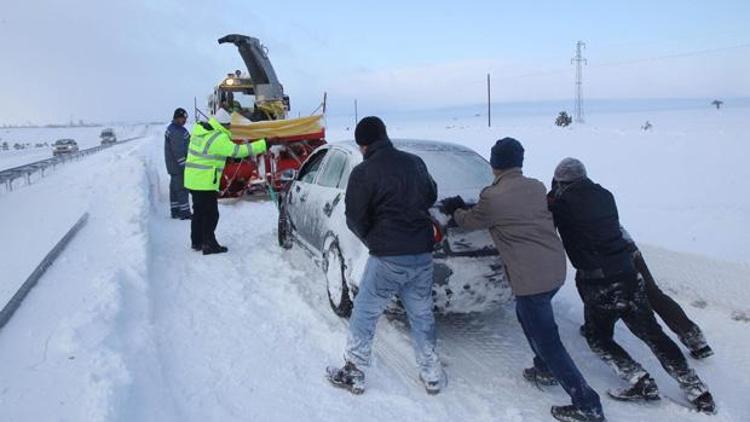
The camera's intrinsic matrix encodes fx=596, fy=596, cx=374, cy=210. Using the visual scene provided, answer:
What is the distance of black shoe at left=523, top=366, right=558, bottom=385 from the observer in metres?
4.27

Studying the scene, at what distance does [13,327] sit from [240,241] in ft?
13.7

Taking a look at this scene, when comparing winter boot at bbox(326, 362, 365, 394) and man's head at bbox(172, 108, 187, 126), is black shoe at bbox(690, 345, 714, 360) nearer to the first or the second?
winter boot at bbox(326, 362, 365, 394)

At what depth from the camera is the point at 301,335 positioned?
5.07 metres

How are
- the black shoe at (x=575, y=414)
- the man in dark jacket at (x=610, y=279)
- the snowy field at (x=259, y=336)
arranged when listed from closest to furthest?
the black shoe at (x=575, y=414)
the snowy field at (x=259, y=336)
the man in dark jacket at (x=610, y=279)

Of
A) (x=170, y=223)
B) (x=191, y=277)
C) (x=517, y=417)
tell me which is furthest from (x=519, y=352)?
(x=170, y=223)

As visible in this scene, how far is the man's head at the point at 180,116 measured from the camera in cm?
955

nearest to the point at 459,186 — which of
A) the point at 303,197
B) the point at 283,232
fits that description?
the point at 303,197

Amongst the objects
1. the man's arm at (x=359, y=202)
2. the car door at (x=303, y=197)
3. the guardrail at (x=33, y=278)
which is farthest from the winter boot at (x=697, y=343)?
the guardrail at (x=33, y=278)

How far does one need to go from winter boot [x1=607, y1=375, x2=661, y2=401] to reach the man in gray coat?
423 millimetres

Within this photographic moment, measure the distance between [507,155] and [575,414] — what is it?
1695 mm

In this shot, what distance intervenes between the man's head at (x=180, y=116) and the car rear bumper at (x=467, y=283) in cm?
646

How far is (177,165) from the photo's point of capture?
10.4 meters

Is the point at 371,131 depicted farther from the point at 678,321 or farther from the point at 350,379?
the point at 678,321

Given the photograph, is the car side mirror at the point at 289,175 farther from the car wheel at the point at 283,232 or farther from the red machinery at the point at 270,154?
the red machinery at the point at 270,154
